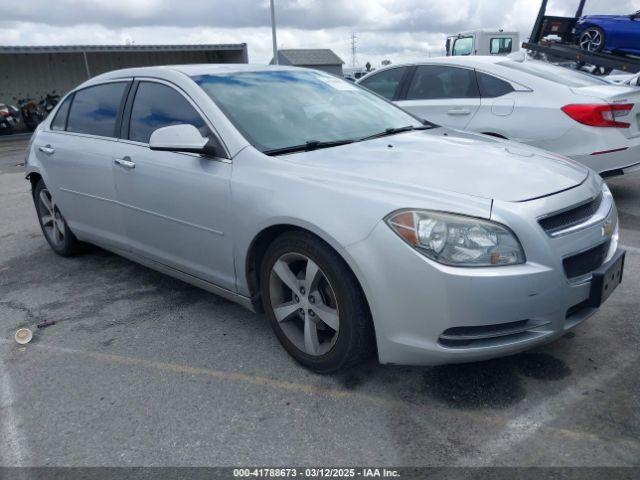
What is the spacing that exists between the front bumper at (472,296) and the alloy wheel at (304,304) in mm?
313

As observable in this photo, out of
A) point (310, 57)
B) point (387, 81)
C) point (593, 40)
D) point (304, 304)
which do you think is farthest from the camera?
point (310, 57)

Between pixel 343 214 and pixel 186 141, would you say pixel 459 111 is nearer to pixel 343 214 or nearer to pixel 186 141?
pixel 186 141

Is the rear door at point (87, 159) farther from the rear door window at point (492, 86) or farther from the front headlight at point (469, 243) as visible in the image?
the rear door window at point (492, 86)

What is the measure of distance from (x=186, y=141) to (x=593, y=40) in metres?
12.3

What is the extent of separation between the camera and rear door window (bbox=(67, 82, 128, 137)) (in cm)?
399

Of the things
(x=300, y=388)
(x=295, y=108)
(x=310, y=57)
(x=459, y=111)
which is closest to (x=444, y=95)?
(x=459, y=111)

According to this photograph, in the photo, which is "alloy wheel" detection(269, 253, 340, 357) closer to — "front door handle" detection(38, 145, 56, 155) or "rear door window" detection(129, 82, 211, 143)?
"rear door window" detection(129, 82, 211, 143)

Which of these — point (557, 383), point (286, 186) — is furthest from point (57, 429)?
point (557, 383)

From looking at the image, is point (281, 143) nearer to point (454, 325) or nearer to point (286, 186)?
point (286, 186)

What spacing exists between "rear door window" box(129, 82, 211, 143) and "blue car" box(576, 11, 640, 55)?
37.4ft

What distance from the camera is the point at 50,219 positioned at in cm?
501

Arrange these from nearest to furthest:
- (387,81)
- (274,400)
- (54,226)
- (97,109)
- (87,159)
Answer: (274,400) < (87,159) < (97,109) < (54,226) < (387,81)

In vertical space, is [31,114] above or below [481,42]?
below

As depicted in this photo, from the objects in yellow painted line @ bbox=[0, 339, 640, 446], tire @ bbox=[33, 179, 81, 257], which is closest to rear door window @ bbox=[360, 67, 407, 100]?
tire @ bbox=[33, 179, 81, 257]
